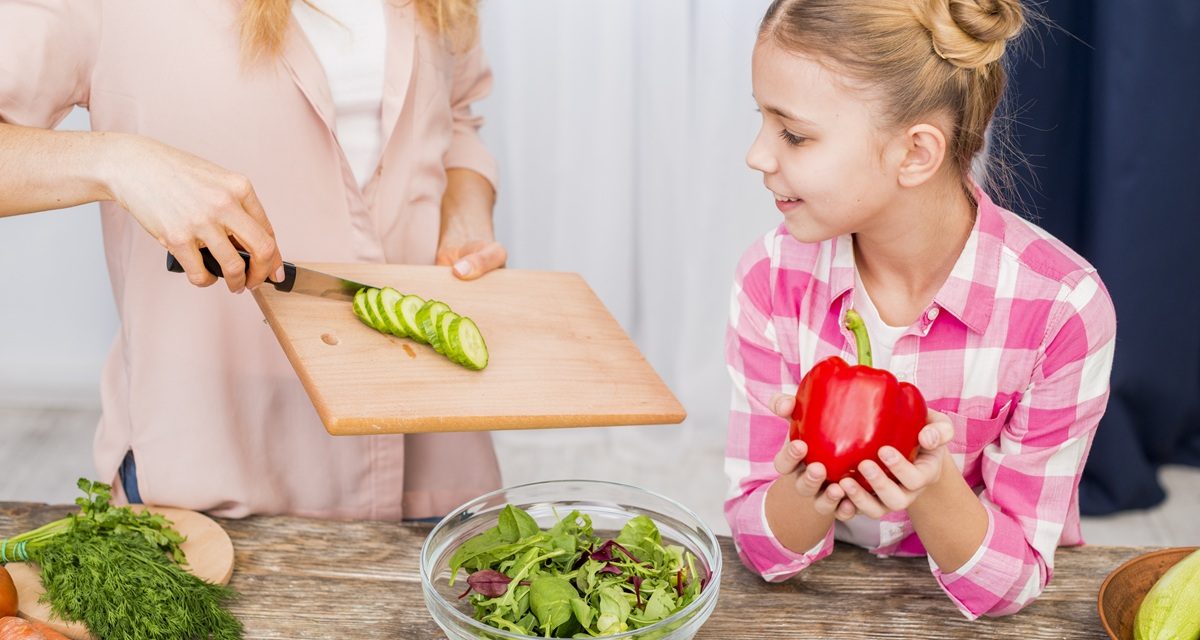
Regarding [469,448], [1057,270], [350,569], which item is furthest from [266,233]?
[1057,270]

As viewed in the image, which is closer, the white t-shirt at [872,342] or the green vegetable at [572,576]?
the green vegetable at [572,576]

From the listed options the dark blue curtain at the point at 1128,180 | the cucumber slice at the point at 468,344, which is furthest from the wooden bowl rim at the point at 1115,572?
the dark blue curtain at the point at 1128,180

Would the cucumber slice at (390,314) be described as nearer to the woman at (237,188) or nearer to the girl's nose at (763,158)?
the woman at (237,188)

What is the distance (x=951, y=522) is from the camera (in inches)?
57.2

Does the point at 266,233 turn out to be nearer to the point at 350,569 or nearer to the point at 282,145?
the point at 282,145

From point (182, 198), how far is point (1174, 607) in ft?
4.13

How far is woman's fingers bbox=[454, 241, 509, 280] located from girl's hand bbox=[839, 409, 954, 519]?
78cm

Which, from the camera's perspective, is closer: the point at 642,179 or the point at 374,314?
the point at 374,314

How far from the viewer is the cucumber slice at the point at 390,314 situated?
165 cm

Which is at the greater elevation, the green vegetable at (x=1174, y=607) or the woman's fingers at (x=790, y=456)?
the woman's fingers at (x=790, y=456)

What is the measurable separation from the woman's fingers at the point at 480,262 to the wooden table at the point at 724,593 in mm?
435

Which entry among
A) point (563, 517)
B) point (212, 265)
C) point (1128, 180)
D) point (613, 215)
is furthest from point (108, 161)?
point (1128, 180)

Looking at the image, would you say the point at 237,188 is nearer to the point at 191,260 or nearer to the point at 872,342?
the point at 191,260

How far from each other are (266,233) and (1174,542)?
2929mm
